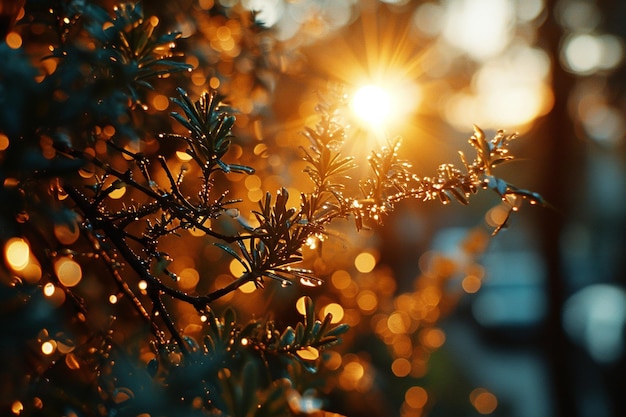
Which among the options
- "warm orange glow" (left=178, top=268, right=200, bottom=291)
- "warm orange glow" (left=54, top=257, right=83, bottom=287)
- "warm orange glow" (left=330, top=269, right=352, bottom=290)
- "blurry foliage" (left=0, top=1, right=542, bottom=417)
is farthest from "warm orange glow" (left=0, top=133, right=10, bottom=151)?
"warm orange glow" (left=330, top=269, right=352, bottom=290)

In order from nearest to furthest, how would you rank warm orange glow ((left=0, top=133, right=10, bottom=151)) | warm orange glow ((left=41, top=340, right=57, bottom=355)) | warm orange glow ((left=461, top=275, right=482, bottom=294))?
warm orange glow ((left=0, top=133, right=10, bottom=151))
warm orange glow ((left=41, top=340, right=57, bottom=355))
warm orange glow ((left=461, top=275, right=482, bottom=294))

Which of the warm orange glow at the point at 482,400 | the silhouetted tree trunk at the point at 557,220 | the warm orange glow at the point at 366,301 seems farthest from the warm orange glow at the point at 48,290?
the silhouetted tree trunk at the point at 557,220

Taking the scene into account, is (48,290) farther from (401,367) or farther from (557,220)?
(557,220)

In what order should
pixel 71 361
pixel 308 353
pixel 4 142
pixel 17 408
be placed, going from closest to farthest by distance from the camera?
pixel 4 142
pixel 17 408
pixel 71 361
pixel 308 353

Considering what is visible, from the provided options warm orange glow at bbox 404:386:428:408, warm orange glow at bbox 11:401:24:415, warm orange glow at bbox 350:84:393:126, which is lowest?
warm orange glow at bbox 11:401:24:415

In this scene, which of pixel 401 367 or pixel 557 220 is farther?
pixel 557 220

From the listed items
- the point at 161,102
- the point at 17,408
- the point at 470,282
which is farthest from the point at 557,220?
the point at 17,408

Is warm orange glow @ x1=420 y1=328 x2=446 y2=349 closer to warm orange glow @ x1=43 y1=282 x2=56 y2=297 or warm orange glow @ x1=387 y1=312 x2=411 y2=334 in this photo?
warm orange glow @ x1=387 y1=312 x2=411 y2=334
